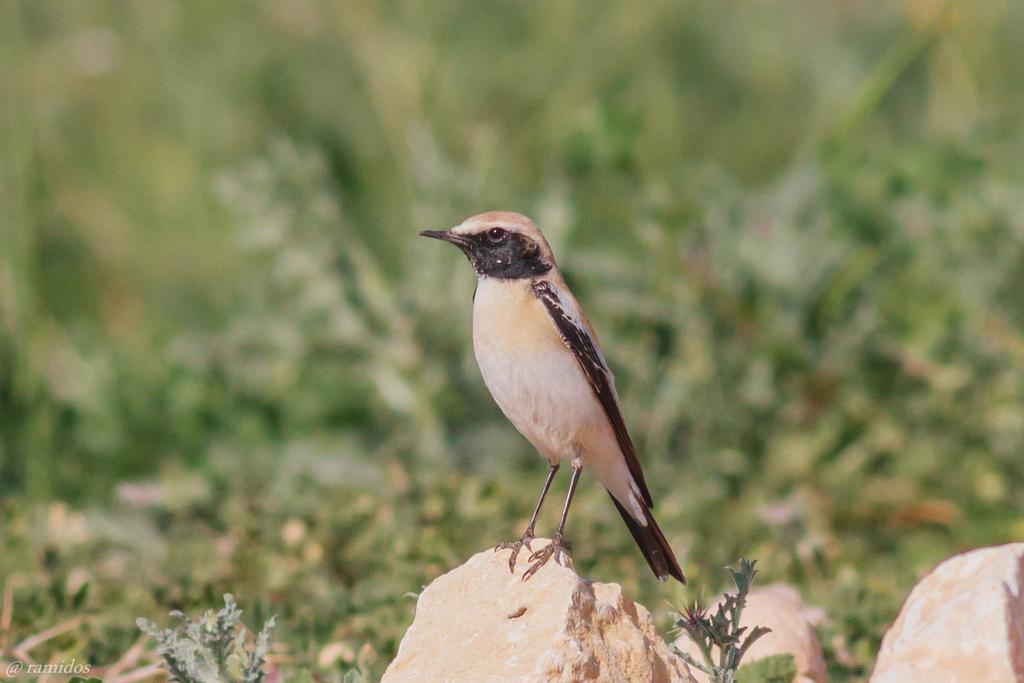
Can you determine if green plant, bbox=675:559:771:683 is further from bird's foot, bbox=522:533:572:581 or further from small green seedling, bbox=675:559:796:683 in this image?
bird's foot, bbox=522:533:572:581

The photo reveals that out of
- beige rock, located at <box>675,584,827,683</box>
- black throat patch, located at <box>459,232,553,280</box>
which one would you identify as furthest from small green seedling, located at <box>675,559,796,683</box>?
black throat patch, located at <box>459,232,553,280</box>

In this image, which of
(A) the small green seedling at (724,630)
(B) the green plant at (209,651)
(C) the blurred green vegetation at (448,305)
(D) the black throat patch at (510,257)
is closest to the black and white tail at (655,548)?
(C) the blurred green vegetation at (448,305)

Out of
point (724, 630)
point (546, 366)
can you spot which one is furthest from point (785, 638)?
point (546, 366)

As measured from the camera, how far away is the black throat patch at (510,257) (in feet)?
15.1

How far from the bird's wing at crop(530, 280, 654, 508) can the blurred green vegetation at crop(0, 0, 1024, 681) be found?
49cm

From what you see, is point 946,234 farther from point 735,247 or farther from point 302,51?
point 302,51

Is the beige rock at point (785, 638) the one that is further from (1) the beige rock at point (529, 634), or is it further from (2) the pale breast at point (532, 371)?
(2) the pale breast at point (532, 371)

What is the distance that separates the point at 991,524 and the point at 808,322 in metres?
1.39

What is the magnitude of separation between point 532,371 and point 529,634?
1137 millimetres

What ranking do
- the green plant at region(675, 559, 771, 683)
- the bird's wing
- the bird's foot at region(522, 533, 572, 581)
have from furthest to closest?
1. the bird's wing
2. the bird's foot at region(522, 533, 572, 581)
3. the green plant at region(675, 559, 771, 683)

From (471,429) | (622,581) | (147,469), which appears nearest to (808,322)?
(471,429)

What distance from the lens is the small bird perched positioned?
4.38 meters

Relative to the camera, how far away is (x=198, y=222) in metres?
9.42

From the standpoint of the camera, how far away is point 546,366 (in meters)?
4.39
